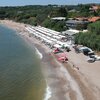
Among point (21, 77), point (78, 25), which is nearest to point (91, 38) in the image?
point (21, 77)

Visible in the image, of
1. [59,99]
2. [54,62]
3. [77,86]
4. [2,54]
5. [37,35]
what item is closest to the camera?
[59,99]

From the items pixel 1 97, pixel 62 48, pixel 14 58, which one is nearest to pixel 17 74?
pixel 1 97

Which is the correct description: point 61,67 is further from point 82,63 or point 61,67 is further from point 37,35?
point 37,35

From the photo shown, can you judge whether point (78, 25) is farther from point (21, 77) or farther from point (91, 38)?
point (21, 77)

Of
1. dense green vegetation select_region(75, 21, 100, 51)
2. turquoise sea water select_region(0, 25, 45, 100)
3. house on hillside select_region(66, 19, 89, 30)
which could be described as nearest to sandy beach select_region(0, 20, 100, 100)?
turquoise sea water select_region(0, 25, 45, 100)

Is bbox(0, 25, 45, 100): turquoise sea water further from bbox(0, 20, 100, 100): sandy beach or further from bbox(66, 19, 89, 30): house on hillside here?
bbox(66, 19, 89, 30): house on hillside

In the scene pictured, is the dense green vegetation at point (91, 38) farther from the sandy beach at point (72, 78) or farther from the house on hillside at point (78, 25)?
the house on hillside at point (78, 25)

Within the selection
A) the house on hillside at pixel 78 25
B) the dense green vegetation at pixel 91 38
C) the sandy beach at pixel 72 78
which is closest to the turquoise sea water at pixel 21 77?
the sandy beach at pixel 72 78
